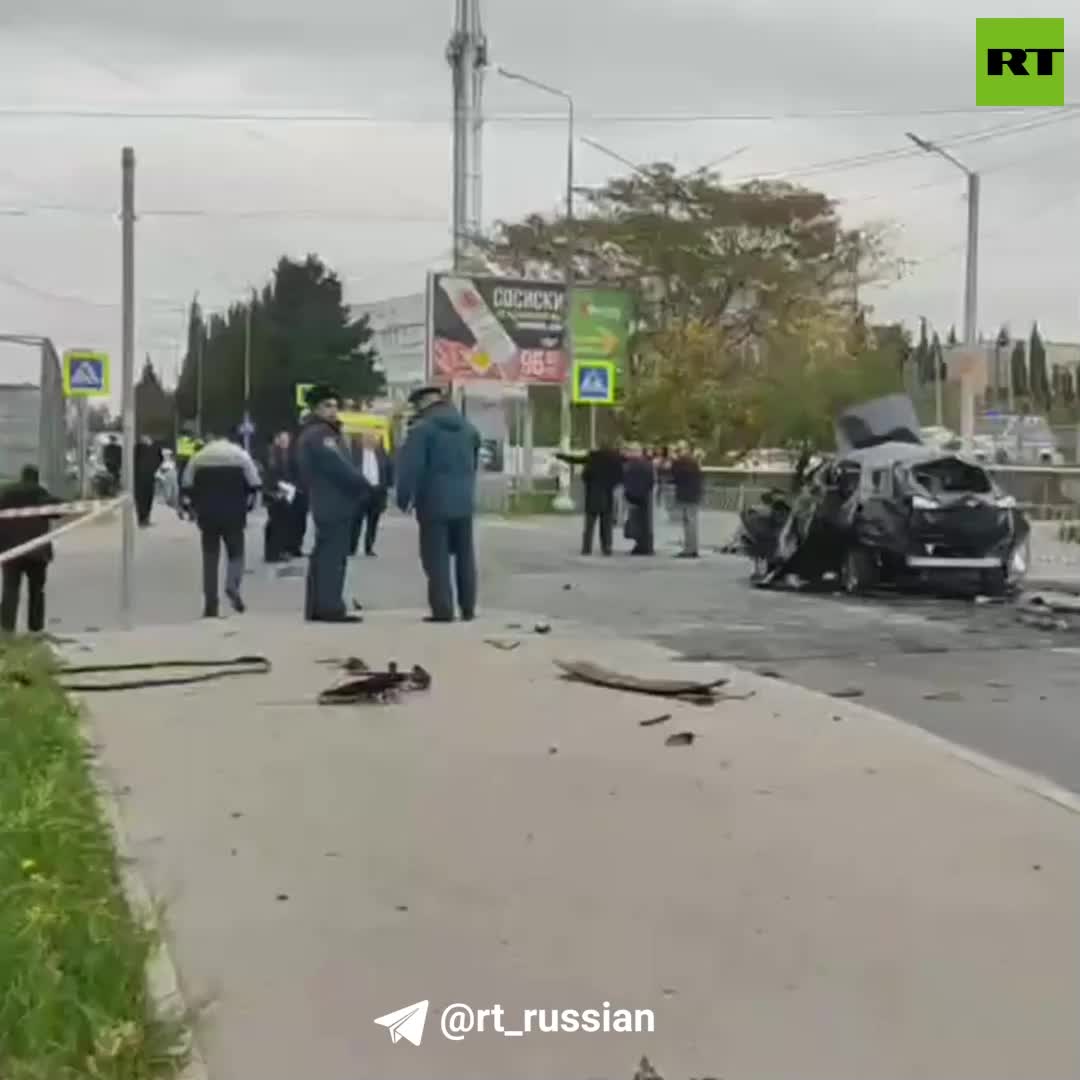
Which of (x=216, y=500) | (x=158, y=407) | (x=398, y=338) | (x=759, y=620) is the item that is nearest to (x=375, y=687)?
(x=216, y=500)

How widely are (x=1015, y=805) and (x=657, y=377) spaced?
4940 cm

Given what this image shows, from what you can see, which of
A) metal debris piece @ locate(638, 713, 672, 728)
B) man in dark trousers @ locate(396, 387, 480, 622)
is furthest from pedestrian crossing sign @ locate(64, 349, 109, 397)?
metal debris piece @ locate(638, 713, 672, 728)

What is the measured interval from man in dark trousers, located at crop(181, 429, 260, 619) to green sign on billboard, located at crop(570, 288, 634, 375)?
29677 millimetres

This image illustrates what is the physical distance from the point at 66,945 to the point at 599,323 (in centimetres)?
Answer: 4202

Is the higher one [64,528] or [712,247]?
[712,247]

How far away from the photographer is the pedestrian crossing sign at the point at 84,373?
80.9ft

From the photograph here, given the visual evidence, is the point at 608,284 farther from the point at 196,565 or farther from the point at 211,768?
the point at 211,768

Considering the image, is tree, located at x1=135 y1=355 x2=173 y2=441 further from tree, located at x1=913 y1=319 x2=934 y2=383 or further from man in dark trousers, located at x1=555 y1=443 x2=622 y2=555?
man in dark trousers, located at x1=555 y1=443 x2=622 y2=555

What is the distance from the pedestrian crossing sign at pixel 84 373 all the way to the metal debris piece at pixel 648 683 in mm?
14825

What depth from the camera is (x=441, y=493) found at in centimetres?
1372

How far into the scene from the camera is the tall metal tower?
43.1m

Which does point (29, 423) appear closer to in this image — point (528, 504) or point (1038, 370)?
point (528, 504)

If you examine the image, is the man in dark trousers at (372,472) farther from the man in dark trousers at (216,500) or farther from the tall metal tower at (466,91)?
the tall metal tower at (466,91)

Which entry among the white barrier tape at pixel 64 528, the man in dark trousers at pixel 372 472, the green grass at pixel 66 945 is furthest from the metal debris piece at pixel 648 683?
the man in dark trousers at pixel 372 472
